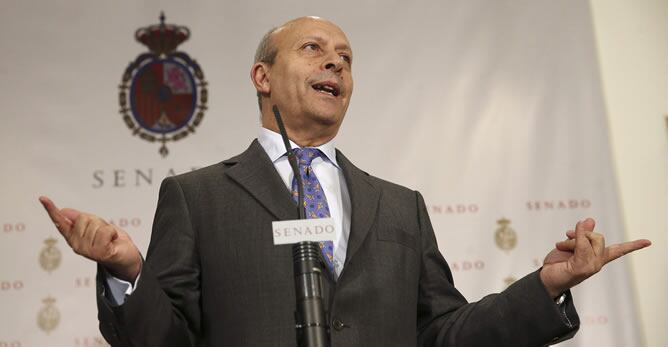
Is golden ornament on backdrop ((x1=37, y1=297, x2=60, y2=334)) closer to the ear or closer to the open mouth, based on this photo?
the ear

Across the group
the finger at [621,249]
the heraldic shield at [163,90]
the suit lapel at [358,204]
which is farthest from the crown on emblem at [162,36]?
the finger at [621,249]

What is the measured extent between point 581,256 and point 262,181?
2.38 feet

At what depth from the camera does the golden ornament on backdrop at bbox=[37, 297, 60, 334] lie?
313 cm

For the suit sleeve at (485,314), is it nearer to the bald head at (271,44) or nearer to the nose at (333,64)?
the nose at (333,64)

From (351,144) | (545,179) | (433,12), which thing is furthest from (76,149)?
(545,179)

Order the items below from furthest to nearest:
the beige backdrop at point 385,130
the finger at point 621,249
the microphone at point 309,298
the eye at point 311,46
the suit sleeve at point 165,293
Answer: the beige backdrop at point 385,130 < the eye at point 311,46 < the finger at point 621,249 < the suit sleeve at point 165,293 < the microphone at point 309,298

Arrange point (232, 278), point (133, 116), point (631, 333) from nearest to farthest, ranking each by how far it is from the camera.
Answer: point (232, 278) → point (631, 333) → point (133, 116)

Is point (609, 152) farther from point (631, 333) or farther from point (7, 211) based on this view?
point (7, 211)

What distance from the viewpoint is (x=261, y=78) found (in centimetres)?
233

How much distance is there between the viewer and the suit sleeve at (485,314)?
1.78m

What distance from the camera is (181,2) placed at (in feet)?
11.8

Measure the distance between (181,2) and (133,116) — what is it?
1.81 feet

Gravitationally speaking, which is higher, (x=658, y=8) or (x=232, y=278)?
(x=658, y=8)

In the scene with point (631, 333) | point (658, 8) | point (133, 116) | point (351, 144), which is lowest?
point (631, 333)
